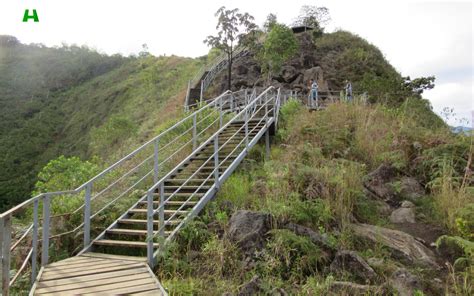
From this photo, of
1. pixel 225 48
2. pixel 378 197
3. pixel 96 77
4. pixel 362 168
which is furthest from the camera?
pixel 96 77

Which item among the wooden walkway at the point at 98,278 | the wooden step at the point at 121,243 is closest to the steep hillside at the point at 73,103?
the wooden step at the point at 121,243

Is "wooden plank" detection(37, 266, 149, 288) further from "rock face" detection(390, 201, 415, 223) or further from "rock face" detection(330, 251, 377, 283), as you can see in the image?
"rock face" detection(390, 201, 415, 223)

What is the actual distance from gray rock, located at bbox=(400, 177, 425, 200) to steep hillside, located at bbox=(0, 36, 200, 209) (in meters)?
12.2

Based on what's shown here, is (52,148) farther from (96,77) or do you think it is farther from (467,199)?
(467,199)

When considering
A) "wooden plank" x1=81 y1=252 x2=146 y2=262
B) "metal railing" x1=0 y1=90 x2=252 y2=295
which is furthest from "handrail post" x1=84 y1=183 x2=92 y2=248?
"wooden plank" x1=81 y1=252 x2=146 y2=262

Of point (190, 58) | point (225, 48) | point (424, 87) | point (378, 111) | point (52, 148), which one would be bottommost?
point (52, 148)

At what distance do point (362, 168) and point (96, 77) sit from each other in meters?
42.2

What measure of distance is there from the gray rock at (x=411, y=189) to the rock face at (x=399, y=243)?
1.48m

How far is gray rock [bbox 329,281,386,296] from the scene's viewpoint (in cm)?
396

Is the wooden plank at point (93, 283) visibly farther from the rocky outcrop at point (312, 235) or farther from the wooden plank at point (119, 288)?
the rocky outcrop at point (312, 235)

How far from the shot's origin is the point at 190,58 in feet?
130

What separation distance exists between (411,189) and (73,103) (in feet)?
121

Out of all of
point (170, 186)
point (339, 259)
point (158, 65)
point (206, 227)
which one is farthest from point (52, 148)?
point (339, 259)

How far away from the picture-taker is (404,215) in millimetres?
6035
